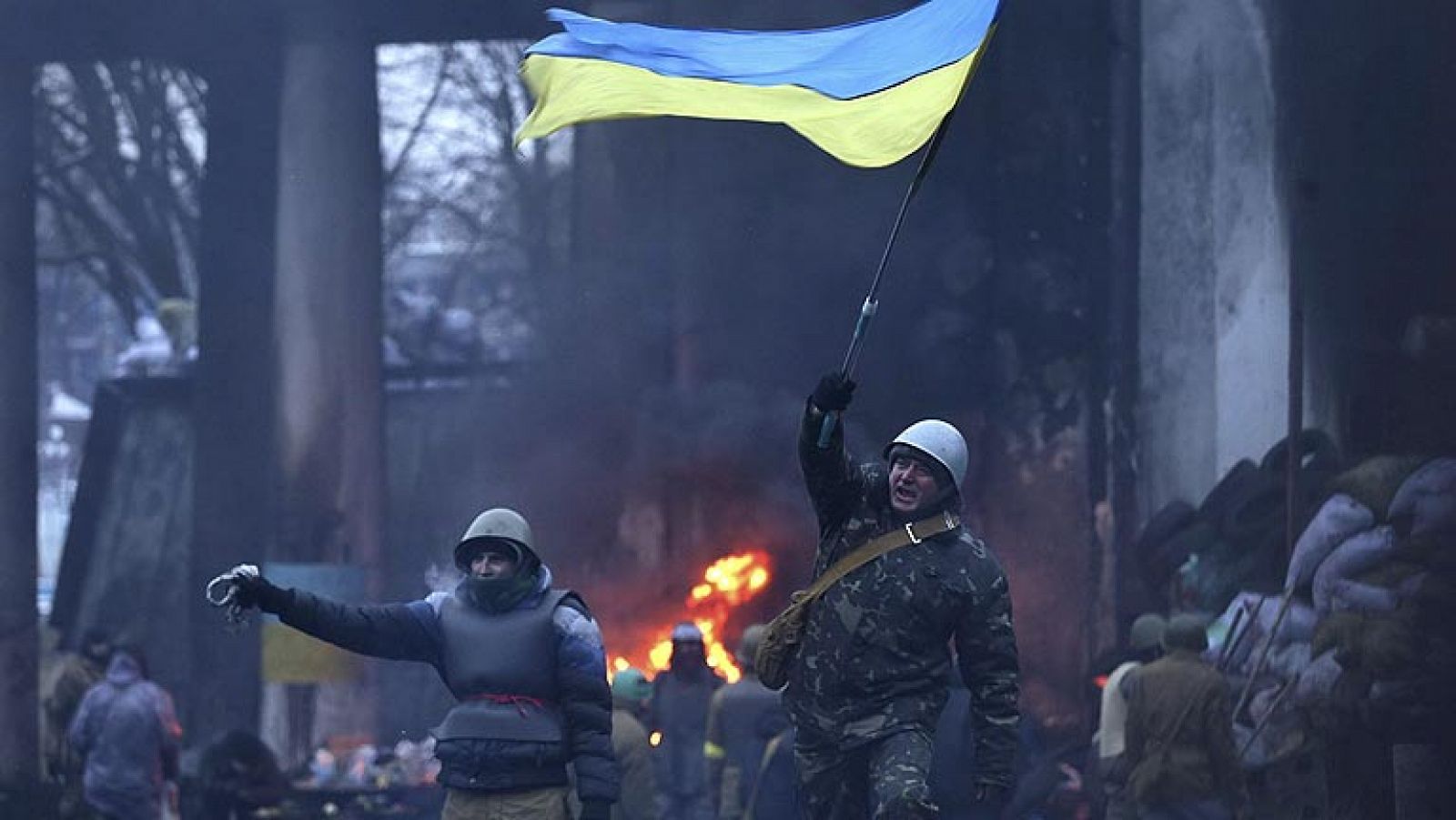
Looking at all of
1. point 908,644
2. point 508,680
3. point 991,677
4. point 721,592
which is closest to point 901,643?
point 908,644

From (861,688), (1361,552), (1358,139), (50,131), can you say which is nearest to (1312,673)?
(1361,552)

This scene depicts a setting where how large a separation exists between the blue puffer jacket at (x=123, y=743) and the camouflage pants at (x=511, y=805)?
6.31 m

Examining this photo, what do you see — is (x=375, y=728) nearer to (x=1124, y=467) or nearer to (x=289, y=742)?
(x=289, y=742)

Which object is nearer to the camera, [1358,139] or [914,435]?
[914,435]

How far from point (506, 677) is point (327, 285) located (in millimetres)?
12623

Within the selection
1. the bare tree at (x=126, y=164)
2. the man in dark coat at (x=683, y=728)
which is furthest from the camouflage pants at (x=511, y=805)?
the bare tree at (x=126, y=164)

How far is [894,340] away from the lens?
59.2 feet

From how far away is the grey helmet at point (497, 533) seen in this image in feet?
25.5

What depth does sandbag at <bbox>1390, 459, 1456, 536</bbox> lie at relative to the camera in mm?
12836

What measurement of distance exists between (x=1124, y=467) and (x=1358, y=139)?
129 inches

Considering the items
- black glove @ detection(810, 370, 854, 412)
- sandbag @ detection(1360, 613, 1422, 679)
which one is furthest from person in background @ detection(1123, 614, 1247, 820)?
black glove @ detection(810, 370, 854, 412)

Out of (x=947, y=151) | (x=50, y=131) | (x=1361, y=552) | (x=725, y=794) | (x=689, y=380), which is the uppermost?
(x=50, y=131)

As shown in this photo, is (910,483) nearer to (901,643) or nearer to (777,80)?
(901,643)

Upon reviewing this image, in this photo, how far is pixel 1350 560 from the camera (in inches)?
527
